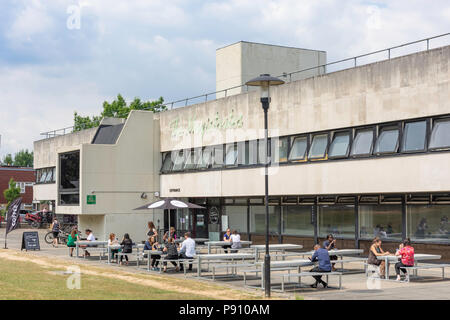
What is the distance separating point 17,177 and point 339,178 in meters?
70.9

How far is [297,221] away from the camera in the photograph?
29.7 metres

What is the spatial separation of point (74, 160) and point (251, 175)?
12182 mm

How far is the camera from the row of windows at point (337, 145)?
74.2 ft

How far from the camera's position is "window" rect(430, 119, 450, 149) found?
72.1 ft

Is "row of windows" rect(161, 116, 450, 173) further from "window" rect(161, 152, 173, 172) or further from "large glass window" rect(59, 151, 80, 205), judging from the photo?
"large glass window" rect(59, 151, 80, 205)

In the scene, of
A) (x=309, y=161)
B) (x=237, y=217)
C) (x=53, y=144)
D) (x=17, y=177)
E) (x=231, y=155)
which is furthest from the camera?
(x=17, y=177)

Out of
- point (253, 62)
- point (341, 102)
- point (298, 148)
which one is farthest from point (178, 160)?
point (341, 102)

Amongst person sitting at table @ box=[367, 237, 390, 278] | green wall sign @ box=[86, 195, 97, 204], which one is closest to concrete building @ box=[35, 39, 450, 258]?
green wall sign @ box=[86, 195, 97, 204]

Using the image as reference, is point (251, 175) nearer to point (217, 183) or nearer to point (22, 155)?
point (217, 183)

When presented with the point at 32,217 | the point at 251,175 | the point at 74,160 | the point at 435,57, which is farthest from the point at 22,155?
the point at 435,57

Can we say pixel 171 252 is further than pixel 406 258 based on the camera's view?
Yes

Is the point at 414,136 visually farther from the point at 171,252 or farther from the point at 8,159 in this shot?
the point at 8,159
